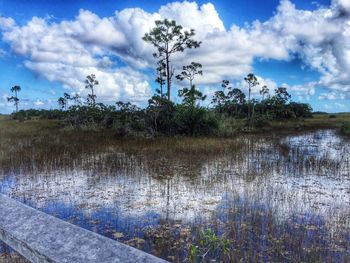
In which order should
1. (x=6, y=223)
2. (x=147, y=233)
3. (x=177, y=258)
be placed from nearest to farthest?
(x=6, y=223) < (x=177, y=258) < (x=147, y=233)

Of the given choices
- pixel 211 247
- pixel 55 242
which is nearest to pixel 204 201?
pixel 211 247

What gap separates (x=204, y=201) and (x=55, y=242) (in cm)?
639

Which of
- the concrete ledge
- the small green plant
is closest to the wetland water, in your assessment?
the small green plant

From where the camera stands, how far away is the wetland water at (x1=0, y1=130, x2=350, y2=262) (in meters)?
5.05

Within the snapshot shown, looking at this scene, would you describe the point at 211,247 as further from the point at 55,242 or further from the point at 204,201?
the point at 55,242

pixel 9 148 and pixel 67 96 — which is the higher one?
pixel 67 96

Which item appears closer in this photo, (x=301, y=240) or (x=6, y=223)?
(x=6, y=223)

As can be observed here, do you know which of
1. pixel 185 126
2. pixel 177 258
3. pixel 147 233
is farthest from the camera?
pixel 185 126

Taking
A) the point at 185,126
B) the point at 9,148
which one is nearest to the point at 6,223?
the point at 9,148

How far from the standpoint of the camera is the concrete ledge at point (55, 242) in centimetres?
130

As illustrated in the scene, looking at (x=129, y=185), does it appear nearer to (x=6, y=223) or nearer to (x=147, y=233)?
(x=147, y=233)

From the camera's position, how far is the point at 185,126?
2216 cm

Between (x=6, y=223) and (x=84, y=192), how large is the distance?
7122 mm

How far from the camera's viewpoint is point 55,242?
4.67ft
